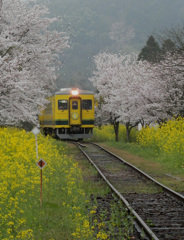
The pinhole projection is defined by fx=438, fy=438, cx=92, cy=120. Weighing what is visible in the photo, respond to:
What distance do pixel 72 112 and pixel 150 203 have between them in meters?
17.4

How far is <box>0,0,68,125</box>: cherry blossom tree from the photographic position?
640 inches

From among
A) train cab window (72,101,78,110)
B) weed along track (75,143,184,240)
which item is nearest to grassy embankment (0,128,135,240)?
weed along track (75,143,184,240)

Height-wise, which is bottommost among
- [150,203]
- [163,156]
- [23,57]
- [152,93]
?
[150,203]

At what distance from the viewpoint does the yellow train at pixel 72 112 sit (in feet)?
84.1

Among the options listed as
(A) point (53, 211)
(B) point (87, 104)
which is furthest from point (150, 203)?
(B) point (87, 104)

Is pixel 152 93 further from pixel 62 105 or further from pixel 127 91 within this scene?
pixel 62 105

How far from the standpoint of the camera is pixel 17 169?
8.79 meters

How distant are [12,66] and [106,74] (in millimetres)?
18937

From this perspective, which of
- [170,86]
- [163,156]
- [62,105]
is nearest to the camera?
[163,156]

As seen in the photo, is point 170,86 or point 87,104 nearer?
point 170,86

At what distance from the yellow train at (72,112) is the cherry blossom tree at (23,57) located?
341 cm

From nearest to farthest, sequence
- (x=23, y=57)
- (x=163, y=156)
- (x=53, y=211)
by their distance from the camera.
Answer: (x=53, y=211) → (x=163, y=156) → (x=23, y=57)

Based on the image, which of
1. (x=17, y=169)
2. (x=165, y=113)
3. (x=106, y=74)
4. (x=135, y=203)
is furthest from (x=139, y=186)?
(x=106, y=74)

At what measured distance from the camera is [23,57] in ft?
59.5
